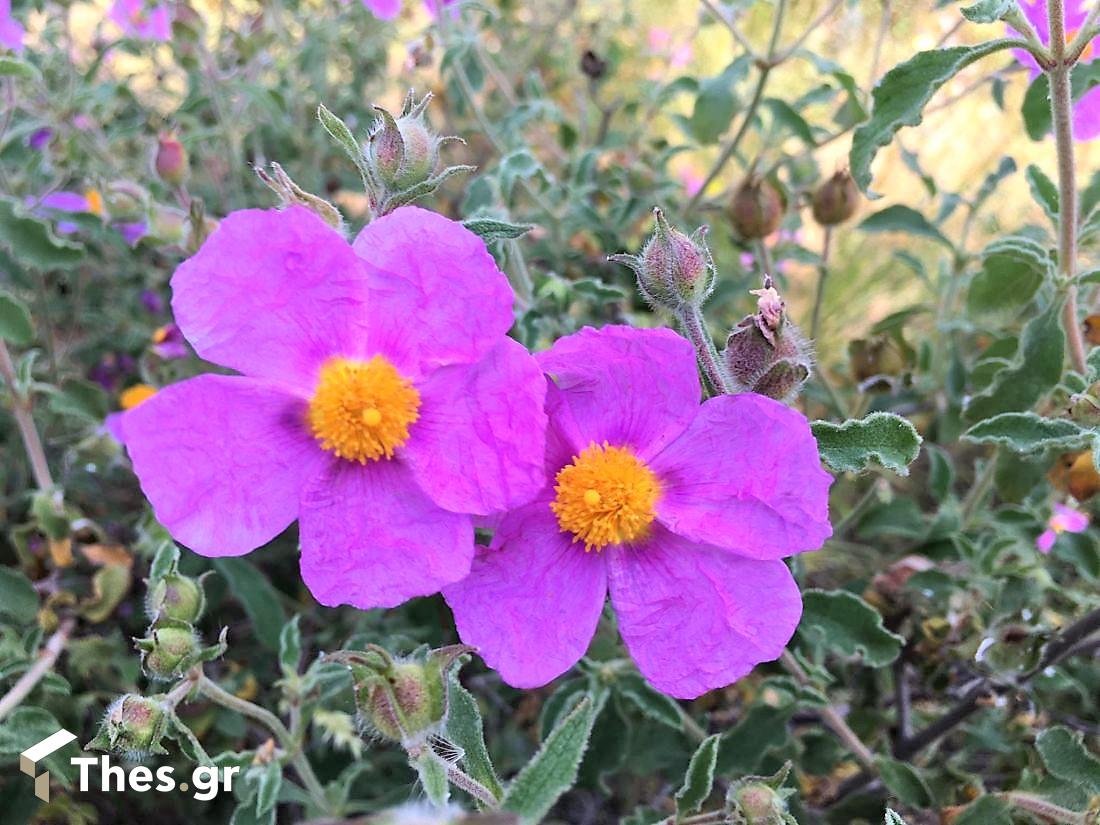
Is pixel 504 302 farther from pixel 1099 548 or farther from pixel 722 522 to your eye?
pixel 1099 548

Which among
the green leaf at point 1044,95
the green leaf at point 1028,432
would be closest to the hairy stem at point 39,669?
the green leaf at point 1028,432

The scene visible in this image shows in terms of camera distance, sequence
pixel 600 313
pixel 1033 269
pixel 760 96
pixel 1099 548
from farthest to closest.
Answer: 1. pixel 600 313
2. pixel 760 96
3. pixel 1099 548
4. pixel 1033 269

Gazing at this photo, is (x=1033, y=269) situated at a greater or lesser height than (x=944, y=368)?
greater

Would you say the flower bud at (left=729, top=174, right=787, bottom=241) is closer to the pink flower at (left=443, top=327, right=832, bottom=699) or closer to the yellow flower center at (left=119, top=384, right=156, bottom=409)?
the pink flower at (left=443, top=327, right=832, bottom=699)

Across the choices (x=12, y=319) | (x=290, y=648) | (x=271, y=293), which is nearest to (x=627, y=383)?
(x=271, y=293)

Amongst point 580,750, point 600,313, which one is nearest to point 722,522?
point 580,750

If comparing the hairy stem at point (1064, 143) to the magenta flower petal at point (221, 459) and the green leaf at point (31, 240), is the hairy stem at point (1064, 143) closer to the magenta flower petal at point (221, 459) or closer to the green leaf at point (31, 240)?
the magenta flower petal at point (221, 459)

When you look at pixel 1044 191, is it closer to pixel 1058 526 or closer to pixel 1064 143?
pixel 1064 143
